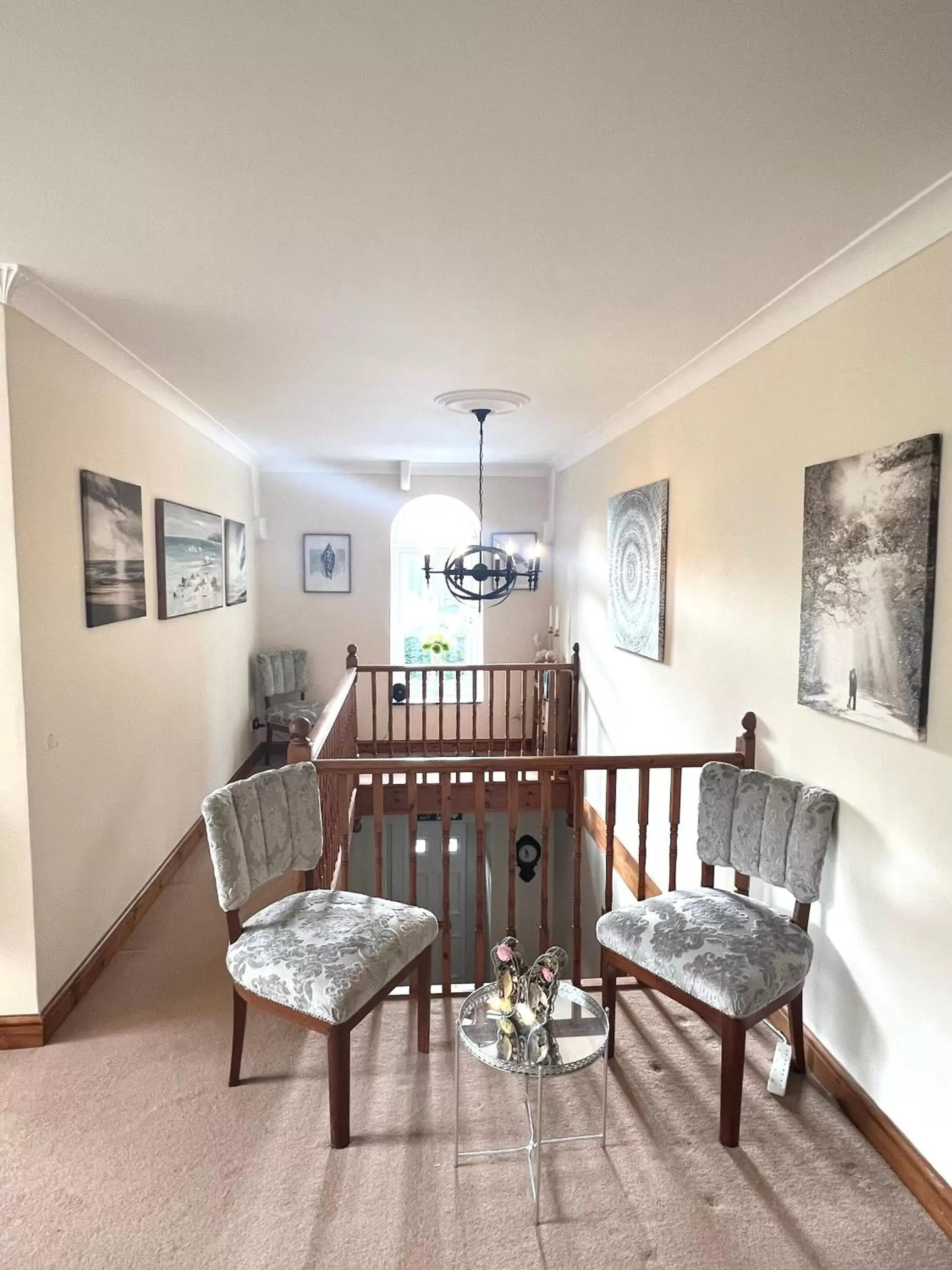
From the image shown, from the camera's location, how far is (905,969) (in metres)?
1.94

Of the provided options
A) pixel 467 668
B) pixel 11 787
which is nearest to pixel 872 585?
pixel 11 787

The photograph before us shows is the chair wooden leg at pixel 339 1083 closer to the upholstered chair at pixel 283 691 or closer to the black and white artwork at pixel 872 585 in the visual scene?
the black and white artwork at pixel 872 585

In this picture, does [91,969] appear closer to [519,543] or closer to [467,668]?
[467,668]

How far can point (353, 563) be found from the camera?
6.41 meters

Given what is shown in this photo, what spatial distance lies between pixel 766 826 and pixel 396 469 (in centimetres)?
477

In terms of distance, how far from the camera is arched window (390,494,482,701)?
21.6 ft

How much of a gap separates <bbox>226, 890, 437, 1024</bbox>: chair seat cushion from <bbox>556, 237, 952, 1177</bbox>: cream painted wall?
1.29 metres

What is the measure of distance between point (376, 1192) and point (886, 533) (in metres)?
2.16

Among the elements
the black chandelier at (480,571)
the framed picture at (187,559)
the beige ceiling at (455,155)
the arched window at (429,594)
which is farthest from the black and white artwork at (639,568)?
the framed picture at (187,559)

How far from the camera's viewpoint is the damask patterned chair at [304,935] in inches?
77.9

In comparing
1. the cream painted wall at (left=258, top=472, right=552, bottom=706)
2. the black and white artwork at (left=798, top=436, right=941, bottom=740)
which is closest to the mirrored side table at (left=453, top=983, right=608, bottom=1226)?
the black and white artwork at (left=798, top=436, right=941, bottom=740)

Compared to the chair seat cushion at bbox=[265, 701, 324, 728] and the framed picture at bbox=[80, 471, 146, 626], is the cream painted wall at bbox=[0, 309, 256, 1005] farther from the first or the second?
the chair seat cushion at bbox=[265, 701, 324, 728]

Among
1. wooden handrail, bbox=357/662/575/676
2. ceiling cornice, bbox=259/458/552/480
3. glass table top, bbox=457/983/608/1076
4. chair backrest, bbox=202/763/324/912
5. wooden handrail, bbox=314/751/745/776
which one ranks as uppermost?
ceiling cornice, bbox=259/458/552/480

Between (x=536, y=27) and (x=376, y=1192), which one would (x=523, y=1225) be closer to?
(x=376, y=1192)
